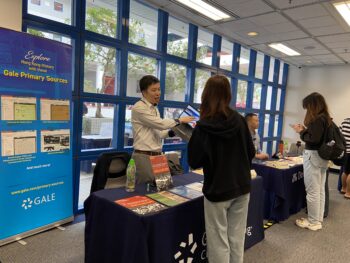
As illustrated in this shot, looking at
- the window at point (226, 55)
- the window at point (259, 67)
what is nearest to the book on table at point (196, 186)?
the window at point (226, 55)

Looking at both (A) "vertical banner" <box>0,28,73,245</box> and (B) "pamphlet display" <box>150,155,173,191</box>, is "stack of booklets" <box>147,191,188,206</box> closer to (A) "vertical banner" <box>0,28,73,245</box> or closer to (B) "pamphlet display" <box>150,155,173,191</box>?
(B) "pamphlet display" <box>150,155,173,191</box>

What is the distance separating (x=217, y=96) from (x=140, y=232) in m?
0.91

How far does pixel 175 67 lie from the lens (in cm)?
448

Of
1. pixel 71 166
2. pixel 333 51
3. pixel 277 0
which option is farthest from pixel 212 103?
pixel 333 51

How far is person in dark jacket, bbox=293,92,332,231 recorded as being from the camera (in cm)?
278

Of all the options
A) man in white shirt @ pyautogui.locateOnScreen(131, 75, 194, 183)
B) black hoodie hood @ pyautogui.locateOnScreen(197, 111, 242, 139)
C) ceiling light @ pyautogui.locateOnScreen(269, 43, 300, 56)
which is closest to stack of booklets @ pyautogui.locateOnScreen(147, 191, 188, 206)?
man in white shirt @ pyautogui.locateOnScreen(131, 75, 194, 183)

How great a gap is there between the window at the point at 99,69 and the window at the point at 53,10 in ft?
1.21

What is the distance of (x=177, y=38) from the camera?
449 centimetres

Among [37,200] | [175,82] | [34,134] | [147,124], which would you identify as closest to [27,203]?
[37,200]

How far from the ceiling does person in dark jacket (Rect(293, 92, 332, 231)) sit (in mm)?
1374

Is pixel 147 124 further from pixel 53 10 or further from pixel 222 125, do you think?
pixel 53 10

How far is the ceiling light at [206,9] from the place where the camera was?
11.6 ft

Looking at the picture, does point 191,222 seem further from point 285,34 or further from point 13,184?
point 285,34

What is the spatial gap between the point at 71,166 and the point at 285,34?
4.08m
